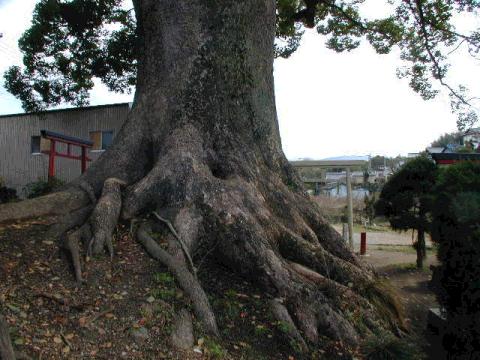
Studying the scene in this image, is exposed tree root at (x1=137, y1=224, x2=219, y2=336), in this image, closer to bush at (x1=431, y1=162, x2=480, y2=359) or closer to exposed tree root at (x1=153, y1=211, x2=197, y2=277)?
exposed tree root at (x1=153, y1=211, x2=197, y2=277)

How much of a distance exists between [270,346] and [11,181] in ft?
74.2

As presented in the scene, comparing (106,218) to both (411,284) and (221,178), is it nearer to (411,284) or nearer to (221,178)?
(221,178)

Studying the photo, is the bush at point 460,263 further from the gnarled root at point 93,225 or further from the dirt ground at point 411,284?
the gnarled root at point 93,225

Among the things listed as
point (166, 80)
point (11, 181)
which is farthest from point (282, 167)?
point (11, 181)

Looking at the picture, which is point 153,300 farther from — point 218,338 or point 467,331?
point 467,331

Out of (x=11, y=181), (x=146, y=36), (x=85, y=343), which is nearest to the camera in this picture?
(x=85, y=343)

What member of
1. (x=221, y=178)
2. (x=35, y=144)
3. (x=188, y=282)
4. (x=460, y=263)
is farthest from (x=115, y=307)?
(x=35, y=144)

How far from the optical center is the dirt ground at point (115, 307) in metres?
3.66

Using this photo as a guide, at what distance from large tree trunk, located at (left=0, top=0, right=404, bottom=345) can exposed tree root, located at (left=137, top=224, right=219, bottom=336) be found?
1 centimetres

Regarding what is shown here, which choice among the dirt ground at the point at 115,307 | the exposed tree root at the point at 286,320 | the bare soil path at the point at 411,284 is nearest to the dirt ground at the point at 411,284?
the bare soil path at the point at 411,284

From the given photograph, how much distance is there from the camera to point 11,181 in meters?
23.8

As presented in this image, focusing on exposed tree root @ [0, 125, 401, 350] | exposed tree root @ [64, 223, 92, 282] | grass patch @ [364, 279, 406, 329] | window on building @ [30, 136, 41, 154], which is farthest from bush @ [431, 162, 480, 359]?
window on building @ [30, 136, 41, 154]

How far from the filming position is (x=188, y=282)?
4.52 metres

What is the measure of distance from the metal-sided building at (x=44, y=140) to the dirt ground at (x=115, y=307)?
56.9 feet
